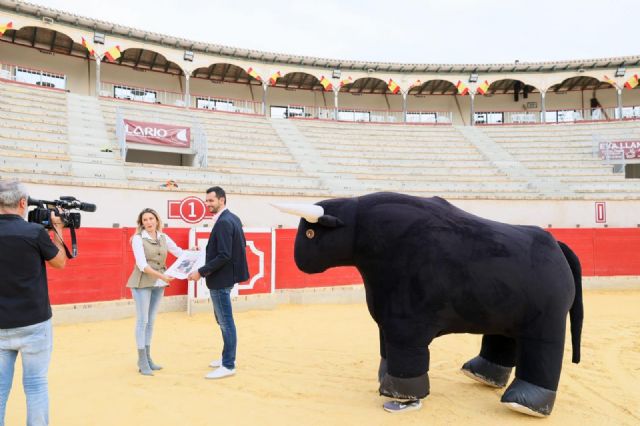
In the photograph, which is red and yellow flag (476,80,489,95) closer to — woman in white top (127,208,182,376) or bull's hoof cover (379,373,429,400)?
woman in white top (127,208,182,376)

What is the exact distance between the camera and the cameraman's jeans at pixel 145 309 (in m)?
3.91

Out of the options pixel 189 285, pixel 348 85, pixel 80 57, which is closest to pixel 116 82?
pixel 80 57

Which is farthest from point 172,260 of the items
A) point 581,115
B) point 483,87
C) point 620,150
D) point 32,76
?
point 581,115

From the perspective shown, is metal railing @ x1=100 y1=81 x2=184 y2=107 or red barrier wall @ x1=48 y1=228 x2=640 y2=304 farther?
metal railing @ x1=100 y1=81 x2=184 y2=107

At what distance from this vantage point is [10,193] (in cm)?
227

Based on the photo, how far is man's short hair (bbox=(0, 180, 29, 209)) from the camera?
225cm

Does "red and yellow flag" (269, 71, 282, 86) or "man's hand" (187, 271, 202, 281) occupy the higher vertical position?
"red and yellow flag" (269, 71, 282, 86)

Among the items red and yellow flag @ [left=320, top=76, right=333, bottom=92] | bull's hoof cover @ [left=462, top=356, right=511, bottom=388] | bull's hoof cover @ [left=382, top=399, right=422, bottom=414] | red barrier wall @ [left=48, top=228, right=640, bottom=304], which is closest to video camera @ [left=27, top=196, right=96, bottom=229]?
bull's hoof cover @ [left=382, top=399, right=422, bottom=414]

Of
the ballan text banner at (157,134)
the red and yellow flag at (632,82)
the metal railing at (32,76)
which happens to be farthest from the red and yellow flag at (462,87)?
the metal railing at (32,76)

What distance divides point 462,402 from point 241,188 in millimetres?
9500

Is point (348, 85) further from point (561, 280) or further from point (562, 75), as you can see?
point (561, 280)

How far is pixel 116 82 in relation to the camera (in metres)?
19.7

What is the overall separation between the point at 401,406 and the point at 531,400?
0.86m

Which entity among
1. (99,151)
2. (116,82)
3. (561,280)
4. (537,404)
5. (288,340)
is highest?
(116,82)
